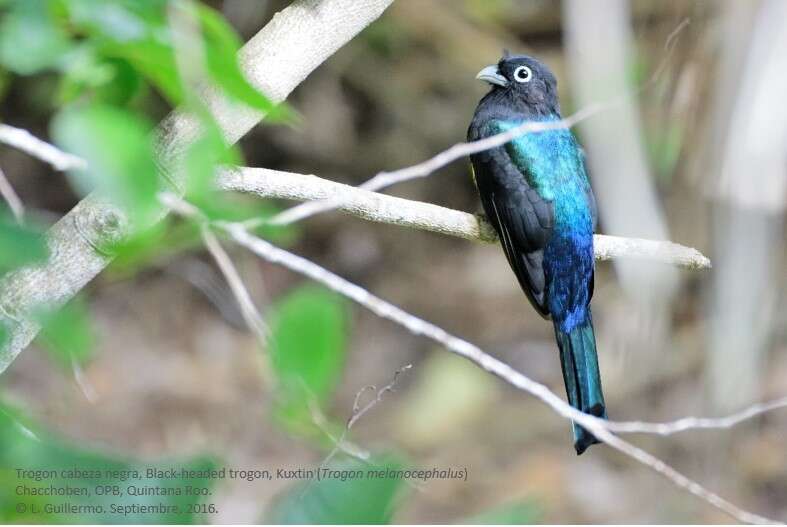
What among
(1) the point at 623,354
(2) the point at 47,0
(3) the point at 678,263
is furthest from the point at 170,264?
(2) the point at 47,0

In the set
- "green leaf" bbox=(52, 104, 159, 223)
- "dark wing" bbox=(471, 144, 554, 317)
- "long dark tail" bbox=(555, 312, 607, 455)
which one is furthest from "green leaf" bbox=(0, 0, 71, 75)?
"dark wing" bbox=(471, 144, 554, 317)

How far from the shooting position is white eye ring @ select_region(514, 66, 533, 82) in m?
3.97

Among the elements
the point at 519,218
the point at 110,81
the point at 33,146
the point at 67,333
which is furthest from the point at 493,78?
the point at 67,333

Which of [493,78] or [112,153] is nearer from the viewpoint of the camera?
[112,153]

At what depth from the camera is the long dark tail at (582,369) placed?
3324 mm

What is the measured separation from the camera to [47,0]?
3.07 feet

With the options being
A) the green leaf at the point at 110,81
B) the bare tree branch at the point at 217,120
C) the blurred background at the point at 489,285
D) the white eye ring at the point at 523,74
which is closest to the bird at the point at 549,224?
the white eye ring at the point at 523,74

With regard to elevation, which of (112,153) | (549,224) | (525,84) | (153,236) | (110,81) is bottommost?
(549,224)

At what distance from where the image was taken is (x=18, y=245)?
848mm

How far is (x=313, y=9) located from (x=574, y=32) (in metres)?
2.16

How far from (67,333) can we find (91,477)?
0.12m

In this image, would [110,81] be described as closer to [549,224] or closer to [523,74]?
[549,224]

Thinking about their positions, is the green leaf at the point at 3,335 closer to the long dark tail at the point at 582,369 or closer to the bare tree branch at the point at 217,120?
the bare tree branch at the point at 217,120

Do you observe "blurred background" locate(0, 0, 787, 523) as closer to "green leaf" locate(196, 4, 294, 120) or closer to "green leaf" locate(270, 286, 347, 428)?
"green leaf" locate(196, 4, 294, 120)
